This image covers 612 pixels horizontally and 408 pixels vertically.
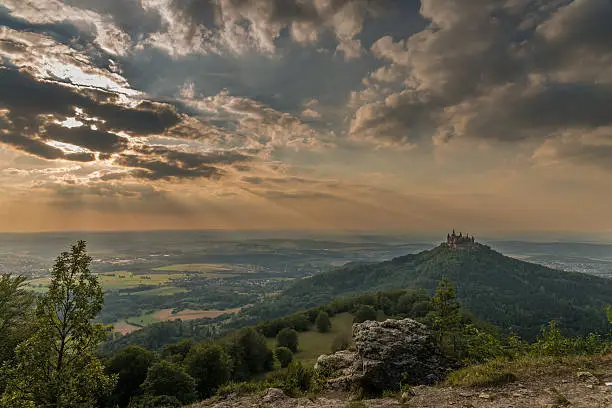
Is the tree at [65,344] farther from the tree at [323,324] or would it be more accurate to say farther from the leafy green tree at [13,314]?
the tree at [323,324]

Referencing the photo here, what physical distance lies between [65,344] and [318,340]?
2957 inches

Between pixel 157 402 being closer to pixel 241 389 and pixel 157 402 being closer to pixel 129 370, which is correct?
pixel 241 389

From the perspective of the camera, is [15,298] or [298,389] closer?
[298,389]

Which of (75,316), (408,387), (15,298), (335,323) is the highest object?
(75,316)

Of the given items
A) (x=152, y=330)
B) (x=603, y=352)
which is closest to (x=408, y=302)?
(x=603, y=352)

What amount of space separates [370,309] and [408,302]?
23005 millimetres

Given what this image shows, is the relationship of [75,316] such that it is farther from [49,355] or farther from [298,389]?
[298,389]

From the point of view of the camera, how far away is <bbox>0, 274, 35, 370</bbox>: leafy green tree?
73.8 ft

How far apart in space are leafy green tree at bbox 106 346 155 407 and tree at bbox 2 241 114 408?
30651mm

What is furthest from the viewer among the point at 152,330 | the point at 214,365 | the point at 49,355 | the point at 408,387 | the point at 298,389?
the point at 152,330

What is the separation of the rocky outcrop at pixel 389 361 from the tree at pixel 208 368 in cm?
2627

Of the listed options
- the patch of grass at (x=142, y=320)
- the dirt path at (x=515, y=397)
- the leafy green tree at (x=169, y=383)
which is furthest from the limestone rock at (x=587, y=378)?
the patch of grass at (x=142, y=320)

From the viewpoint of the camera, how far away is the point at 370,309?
3679 inches

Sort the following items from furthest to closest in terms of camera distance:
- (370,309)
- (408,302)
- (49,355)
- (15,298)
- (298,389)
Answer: (408,302) → (370,309) → (15,298) → (298,389) → (49,355)
